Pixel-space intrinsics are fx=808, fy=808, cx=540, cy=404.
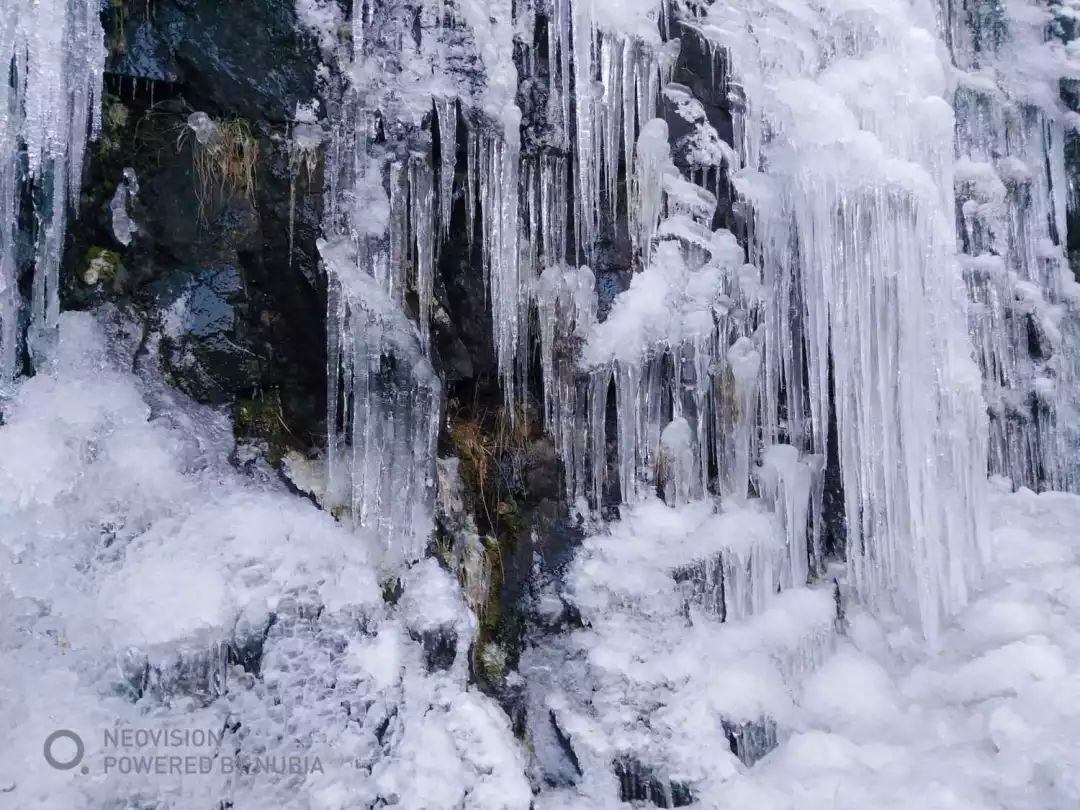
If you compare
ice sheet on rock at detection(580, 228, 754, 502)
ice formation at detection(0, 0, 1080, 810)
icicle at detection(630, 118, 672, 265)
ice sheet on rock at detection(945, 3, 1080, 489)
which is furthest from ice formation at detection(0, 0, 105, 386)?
ice sheet on rock at detection(945, 3, 1080, 489)

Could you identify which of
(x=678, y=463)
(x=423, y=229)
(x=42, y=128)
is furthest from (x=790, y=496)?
(x=42, y=128)

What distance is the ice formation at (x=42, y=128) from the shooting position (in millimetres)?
3264

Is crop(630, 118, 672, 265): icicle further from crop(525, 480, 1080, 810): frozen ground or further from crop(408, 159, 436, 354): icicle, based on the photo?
crop(525, 480, 1080, 810): frozen ground

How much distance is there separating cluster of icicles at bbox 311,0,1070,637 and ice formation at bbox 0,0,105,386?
3.65 feet

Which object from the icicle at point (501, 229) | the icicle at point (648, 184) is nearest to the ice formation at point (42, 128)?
the icicle at point (501, 229)

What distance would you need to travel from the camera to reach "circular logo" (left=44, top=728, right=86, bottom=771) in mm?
2947

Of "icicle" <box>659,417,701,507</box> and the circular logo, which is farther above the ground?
"icicle" <box>659,417,701,507</box>

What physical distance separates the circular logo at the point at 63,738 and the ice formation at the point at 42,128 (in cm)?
146

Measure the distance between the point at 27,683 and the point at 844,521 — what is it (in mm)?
4280

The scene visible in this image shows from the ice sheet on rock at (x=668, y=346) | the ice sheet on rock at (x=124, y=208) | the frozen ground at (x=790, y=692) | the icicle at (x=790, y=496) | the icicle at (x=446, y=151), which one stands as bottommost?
the frozen ground at (x=790, y=692)

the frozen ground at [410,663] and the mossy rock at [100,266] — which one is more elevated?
the mossy rock at [100,266]

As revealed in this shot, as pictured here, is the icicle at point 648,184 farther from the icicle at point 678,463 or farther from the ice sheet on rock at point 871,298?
the icicle at point 678,463

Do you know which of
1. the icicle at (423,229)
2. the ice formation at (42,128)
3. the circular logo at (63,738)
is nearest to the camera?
the circular logo at (63,738)

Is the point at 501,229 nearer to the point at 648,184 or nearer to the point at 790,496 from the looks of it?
the point at 648,184
